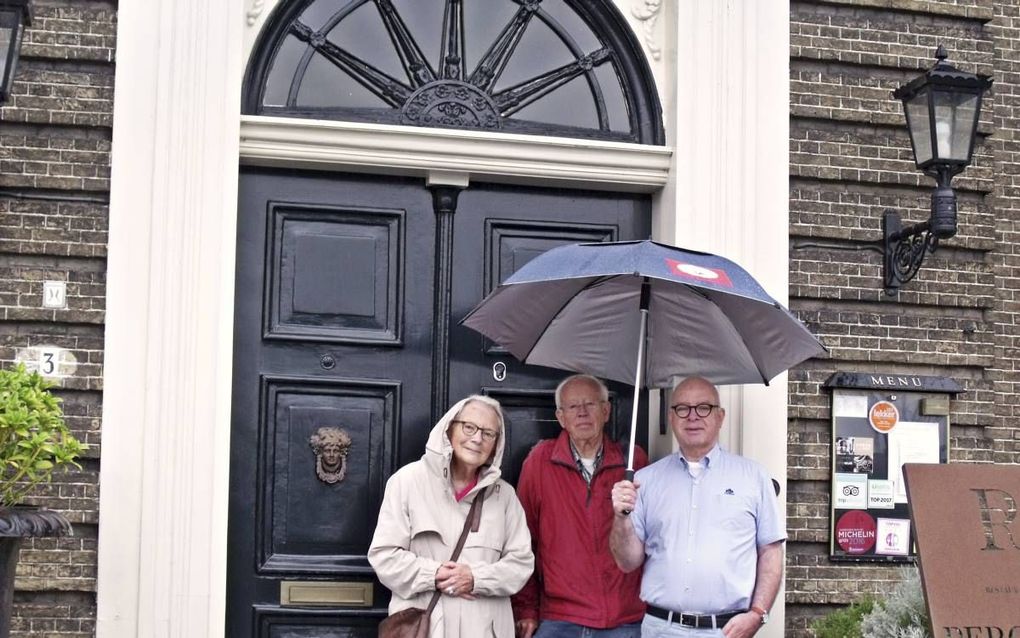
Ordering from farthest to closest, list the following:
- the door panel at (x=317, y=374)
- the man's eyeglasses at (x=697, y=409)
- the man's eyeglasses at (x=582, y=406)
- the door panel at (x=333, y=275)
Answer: the door panel at (x=333, y=275) < the door panel at (x=317, y=374) < the man's eyeglasses at (x=582, y=406) < the man's eyeglasses at (x=697, y=409)

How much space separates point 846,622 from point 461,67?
3278mm

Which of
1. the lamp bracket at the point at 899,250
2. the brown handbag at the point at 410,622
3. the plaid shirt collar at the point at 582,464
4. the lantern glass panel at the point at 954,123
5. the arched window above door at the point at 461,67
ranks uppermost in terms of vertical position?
the arched window above door at the point at 461,67

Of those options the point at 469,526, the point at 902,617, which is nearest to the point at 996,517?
the point at 902,617

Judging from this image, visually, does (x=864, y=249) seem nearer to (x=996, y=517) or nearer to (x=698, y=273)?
(x=996, y=517)

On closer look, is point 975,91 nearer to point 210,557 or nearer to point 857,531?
point 857,531

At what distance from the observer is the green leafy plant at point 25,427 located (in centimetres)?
538

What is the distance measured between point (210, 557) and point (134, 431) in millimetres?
664

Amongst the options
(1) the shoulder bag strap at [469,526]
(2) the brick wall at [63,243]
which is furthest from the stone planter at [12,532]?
(1) the shoulder bag strap at [469,526]

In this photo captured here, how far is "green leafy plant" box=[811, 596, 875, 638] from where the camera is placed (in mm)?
6535

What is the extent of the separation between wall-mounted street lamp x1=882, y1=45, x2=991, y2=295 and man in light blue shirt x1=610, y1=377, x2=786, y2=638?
1.66m

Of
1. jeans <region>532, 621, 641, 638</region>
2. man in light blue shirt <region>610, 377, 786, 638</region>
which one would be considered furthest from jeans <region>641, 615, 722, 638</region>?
jeans <region>532, 621, 641, 638</region>

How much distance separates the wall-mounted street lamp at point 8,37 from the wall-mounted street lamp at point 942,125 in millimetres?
4075

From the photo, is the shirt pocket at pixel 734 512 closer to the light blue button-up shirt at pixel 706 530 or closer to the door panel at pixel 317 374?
the light blue button-up shirt at pixel 706 530

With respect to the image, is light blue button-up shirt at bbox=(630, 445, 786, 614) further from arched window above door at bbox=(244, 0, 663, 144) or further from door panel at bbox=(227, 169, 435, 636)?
arched window above door at bbox=(244, 0, 663, 144)
